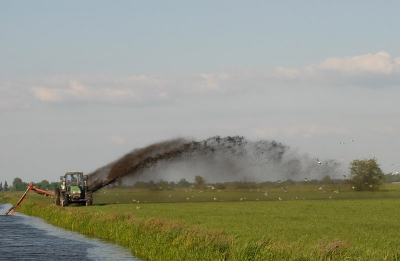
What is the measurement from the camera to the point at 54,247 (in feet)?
122

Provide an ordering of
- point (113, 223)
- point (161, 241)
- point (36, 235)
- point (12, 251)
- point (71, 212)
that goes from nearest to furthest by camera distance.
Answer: point (161, 241), point (12, 251), point (113, 223), point (36, 235), point (71, 212)

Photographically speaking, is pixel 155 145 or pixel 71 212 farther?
pixel 155 145

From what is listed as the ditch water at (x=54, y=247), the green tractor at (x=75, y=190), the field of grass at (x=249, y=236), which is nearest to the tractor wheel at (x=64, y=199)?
the green tractor at (x=75, y=190)

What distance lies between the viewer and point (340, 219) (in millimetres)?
47188

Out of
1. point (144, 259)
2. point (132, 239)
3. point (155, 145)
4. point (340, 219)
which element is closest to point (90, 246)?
point (132, 239)

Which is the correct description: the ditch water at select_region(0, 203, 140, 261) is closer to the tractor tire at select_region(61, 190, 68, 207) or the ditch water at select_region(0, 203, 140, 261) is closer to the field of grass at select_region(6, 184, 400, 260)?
the field of grass at select_region(6, 184, 400, 260)

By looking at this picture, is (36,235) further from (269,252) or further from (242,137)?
(242,137)

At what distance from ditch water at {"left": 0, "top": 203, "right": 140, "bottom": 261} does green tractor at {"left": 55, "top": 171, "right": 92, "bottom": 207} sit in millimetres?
17219

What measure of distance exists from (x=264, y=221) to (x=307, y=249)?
19.5 meters

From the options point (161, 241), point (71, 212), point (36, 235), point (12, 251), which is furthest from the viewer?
point (71, 212)

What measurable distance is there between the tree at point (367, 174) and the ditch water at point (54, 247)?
103040mm

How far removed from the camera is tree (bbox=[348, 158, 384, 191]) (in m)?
141

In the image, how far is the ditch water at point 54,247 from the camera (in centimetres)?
3256

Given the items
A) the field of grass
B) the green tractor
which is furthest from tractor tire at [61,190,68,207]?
the field of grass
